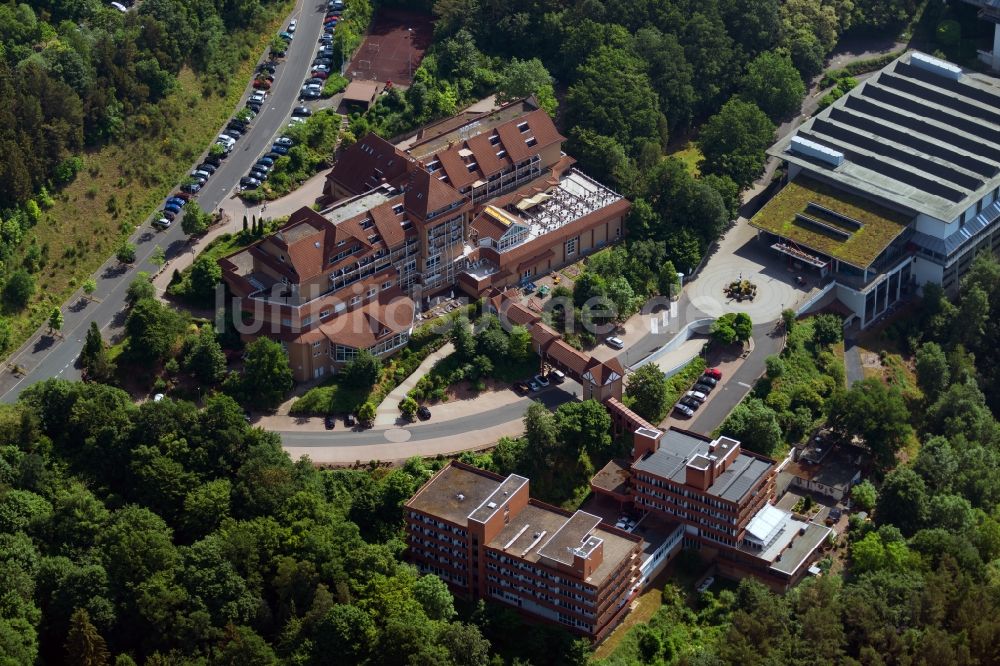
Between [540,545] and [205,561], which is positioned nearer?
[205,561]

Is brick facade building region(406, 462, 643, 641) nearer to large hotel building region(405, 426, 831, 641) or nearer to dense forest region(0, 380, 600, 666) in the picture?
Result: large hotel building region(405, 426, 831, 641)

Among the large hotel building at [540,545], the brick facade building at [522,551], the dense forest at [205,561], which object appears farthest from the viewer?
the large hotel building at [540,545]

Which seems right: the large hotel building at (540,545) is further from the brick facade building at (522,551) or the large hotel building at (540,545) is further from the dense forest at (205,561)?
the dense forest at (205,561)

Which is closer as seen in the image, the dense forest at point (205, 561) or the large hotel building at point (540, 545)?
the dense forest at point (205, 561)

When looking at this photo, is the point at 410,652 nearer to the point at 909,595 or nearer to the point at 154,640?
the point at 154,640

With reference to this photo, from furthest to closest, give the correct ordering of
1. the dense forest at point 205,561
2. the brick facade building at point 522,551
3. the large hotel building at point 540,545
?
the large hotel building at point 540,545 → the brick facade building at point 522,551 → the dense forest at point 205,561

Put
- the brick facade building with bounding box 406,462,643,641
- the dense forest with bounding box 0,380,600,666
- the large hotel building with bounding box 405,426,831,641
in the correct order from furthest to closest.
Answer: the large hotel building with bounding box 405,426,831,641 → the brick facade building with bounding box 406,462,643,641 → the dense forest with bounding box 0,380,600,666

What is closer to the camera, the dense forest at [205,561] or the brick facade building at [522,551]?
A: the dense forest at [205,561]

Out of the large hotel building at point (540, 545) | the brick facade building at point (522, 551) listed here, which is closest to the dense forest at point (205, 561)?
the brick facade building at point (522, 551)

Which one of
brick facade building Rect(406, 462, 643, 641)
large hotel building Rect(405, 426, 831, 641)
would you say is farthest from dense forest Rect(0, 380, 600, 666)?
large hotel building Rect(405, 426, 831, 641)

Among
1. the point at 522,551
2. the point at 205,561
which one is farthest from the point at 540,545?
the point at 205,561

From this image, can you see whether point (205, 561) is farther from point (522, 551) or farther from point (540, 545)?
point (540, 545)

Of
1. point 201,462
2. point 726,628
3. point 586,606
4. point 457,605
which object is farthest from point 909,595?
point 201,462
